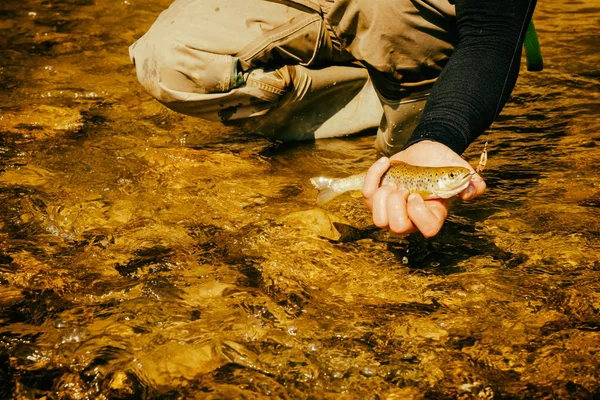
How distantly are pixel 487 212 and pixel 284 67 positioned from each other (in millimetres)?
1447

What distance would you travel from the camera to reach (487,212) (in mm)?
3393

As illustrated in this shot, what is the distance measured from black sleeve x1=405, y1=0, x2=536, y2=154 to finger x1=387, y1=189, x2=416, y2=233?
343 mm

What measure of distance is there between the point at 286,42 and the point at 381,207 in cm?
167

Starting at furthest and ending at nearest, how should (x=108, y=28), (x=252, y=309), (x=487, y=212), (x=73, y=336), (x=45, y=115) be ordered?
(x=108, y=28) → (x=45, y=115) → (x=487, y=212) → (x=252, y=309) → (x=73, y=336)

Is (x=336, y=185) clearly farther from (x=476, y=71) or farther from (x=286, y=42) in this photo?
(x=286, y=42)

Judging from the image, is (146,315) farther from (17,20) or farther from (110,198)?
(17,20)

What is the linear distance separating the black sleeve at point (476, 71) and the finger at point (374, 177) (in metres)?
0.19

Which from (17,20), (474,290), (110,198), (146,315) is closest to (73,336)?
(146,315)

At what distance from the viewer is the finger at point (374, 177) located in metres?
2.61

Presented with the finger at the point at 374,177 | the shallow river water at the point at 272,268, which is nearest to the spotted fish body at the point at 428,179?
the finger at the point at 374,177

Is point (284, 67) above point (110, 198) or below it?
above

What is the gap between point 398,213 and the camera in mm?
2432

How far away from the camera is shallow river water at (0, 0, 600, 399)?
230 centimetres

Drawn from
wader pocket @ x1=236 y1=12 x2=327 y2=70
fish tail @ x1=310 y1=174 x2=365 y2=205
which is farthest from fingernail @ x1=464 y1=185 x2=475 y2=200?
wader pocket @ x1=236 y1=12 x2=327 y2=70
